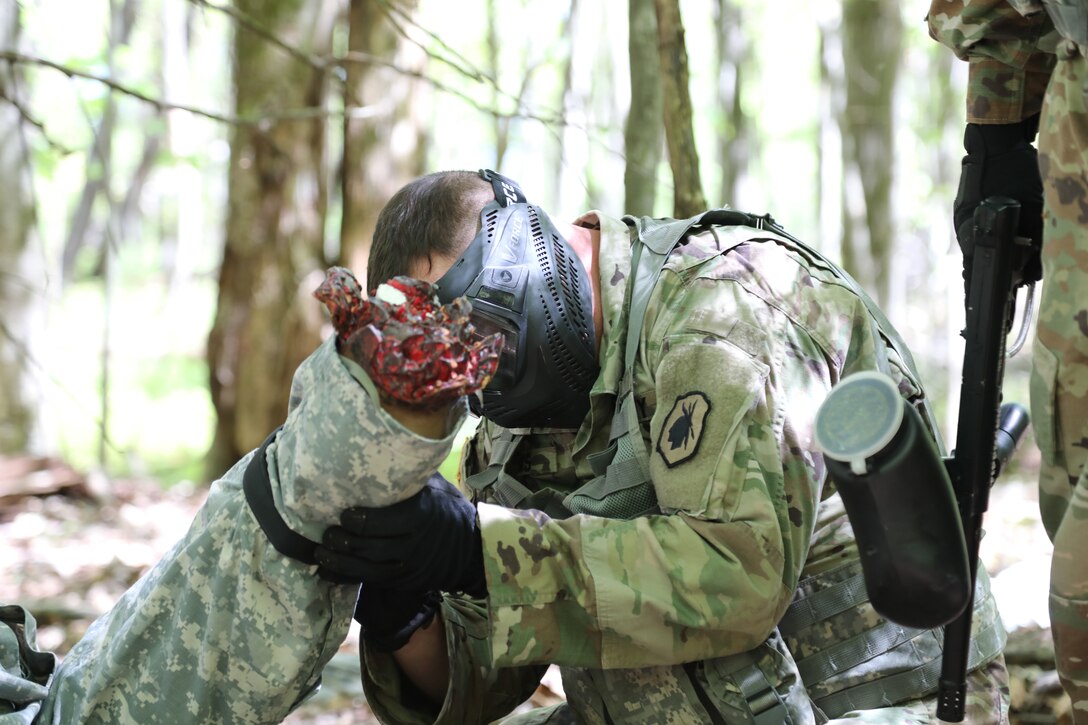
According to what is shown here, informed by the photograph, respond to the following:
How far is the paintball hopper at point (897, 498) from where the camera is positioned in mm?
1762

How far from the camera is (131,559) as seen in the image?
5637mm

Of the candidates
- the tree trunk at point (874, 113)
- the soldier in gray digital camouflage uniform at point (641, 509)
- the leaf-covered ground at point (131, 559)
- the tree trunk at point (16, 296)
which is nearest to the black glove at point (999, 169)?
the soldier in gray digital camouflage uniform at point (641, 509)

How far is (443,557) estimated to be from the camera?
2.05 meters

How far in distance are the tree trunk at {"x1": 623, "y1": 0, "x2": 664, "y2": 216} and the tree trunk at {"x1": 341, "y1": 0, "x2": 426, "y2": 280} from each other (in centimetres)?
312

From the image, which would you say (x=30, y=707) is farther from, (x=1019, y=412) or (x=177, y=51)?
(x=177, y=51)

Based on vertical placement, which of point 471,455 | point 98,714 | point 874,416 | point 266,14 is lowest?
point 98,714

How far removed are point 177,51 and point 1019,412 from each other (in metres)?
13.9

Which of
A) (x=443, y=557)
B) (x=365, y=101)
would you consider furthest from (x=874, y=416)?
(x=365, y=101)

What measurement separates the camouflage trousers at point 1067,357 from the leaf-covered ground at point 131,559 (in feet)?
4.82

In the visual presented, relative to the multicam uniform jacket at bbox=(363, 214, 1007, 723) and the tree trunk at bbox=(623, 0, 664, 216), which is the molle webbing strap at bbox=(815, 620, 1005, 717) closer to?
the multicam uniform jacket at bbox=(363, 214, 1007, 723)

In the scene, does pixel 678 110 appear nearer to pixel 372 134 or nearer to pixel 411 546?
pixel 411 546

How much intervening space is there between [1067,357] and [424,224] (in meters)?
1.42

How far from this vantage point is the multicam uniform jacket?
6.79ft

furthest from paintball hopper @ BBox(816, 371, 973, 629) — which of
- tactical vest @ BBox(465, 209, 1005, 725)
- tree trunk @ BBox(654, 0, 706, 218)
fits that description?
tree trunk @ BBox(654, 0, 706, 218)
